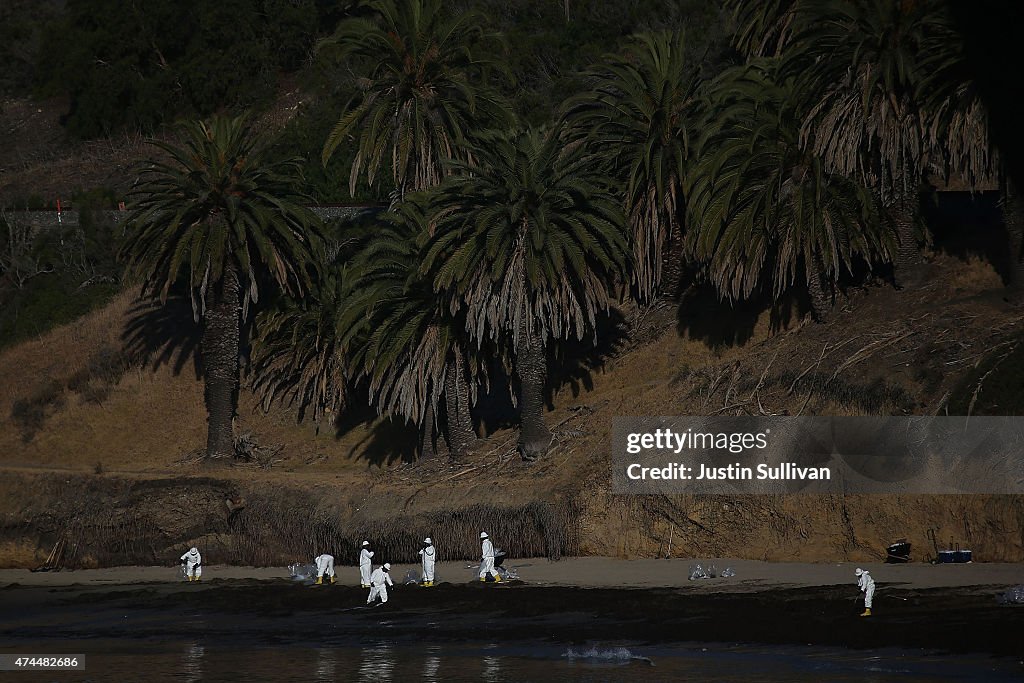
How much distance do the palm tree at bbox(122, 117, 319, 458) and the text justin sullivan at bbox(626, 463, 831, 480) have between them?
15887 mm

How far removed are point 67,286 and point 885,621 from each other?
49530 millimetres

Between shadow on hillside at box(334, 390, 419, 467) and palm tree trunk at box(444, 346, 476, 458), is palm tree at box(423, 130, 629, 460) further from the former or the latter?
shadow on hillside at box(334, 390, 419, 467)

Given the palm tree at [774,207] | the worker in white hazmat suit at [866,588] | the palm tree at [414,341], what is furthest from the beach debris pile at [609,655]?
the palm tree at [774,207]

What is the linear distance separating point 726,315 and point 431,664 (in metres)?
22.8

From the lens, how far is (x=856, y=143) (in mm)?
41125

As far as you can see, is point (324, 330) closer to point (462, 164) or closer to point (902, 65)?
point (462, 164)

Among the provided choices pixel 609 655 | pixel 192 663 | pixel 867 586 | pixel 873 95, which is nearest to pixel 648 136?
pixel 873 95

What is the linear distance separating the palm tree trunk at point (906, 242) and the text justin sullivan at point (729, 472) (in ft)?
33.1

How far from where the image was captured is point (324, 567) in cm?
3744

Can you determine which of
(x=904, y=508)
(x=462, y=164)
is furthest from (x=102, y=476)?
(x=904, y=508)

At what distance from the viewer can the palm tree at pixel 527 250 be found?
133 feet

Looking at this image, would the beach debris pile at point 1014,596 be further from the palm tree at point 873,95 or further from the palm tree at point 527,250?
the palm tree at point 873,95

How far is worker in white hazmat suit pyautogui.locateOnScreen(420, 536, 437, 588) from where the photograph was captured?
35.4 meters

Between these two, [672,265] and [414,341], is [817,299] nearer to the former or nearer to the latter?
[672,265]
